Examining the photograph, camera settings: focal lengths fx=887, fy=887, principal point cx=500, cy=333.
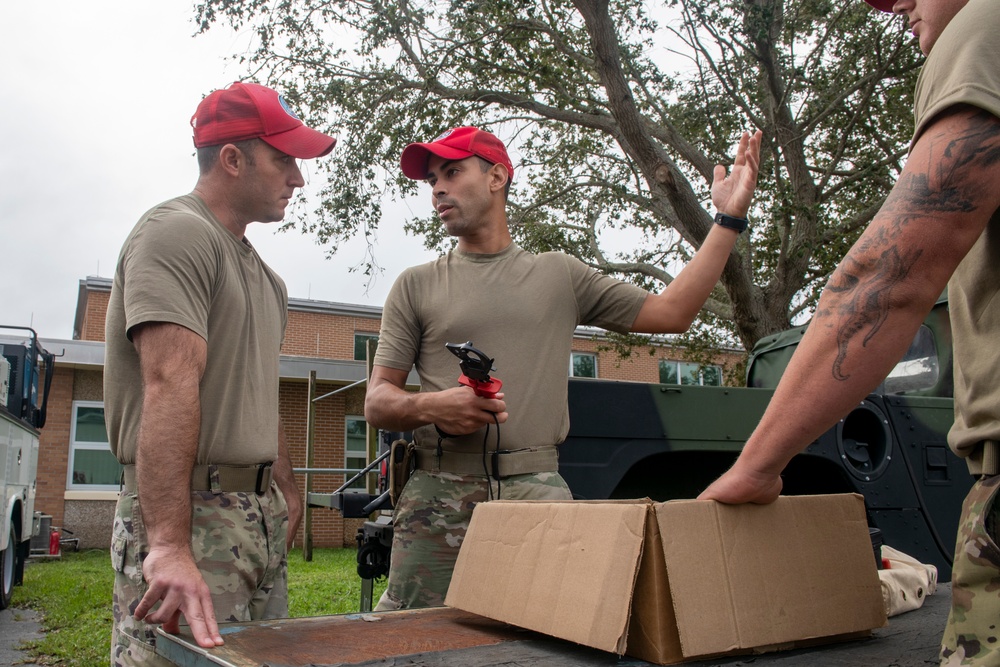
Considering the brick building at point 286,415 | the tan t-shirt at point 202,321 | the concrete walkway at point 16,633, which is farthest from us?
the brick building at point 286,415

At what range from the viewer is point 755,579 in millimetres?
1498

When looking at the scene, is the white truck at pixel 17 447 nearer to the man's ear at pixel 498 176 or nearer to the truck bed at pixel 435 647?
the man's ear at pixel 498 176

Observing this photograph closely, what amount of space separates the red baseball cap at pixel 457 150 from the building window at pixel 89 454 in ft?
46.9

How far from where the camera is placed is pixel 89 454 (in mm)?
15703

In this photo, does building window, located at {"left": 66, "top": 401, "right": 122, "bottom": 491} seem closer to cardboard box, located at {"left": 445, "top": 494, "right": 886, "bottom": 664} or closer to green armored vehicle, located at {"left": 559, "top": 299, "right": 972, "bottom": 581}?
green armored vehicle, located at {"left": 559, "top": 299, "right": 972, "bottom": 581}

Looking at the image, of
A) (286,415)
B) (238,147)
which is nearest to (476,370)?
(238,147)

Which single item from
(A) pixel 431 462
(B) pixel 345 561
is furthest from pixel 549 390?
(B) pixel 345 561

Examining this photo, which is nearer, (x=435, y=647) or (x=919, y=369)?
(x=435, y=647)

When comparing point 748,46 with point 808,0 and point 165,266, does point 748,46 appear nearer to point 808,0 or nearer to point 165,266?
point 808,0

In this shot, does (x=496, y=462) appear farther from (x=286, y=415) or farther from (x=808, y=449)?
(x=286, y=415)

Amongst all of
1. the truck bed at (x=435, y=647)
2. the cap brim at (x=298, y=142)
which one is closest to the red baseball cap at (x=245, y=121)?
the cap brim at (x=298, y=142)

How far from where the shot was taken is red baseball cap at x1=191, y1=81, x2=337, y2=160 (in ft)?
7.84

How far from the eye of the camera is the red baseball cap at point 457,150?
294cm

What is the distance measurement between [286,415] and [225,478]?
15.2 m
